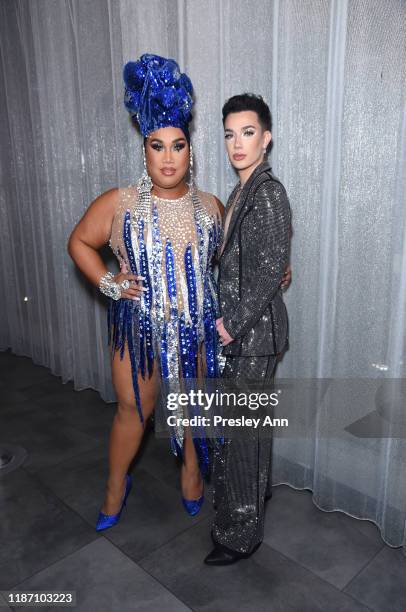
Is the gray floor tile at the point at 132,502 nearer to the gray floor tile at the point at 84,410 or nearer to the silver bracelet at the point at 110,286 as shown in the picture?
the gray floor tile at the point at 84,410

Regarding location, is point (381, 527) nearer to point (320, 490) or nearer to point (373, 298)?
point (320, 490)

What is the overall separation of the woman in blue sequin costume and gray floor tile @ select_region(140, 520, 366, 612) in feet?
1.45

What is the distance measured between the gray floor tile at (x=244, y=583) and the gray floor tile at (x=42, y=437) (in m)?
0.83

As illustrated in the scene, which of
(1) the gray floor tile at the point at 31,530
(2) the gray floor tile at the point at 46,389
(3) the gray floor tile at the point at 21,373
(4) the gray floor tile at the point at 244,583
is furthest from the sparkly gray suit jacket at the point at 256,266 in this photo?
(3) the gray floor tile at the point at 21,373

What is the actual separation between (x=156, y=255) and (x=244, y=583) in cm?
107

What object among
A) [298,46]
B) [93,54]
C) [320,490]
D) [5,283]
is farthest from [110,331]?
[5,283]

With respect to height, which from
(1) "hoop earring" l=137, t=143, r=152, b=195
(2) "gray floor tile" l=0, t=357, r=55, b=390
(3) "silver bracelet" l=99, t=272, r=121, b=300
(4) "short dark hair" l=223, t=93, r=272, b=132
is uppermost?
(4) "short dark hair" l=223, t=93, r=272, b=132

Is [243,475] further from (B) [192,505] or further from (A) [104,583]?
(A) [104,583]

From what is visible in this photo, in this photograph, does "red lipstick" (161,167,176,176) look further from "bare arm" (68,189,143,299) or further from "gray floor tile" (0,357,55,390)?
"gray floor tile" (0,357,55,390)

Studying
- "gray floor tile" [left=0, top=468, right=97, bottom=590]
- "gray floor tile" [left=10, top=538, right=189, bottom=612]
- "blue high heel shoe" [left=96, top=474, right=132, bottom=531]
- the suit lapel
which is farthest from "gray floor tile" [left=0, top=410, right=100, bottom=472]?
the suit lapel

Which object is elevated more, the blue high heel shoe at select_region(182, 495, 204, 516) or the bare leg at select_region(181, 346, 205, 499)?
the bare leg at select_region(181, 346, 205, 499)

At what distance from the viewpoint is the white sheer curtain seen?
1.58m

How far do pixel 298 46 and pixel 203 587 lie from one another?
179 centimetres

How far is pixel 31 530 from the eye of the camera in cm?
183
